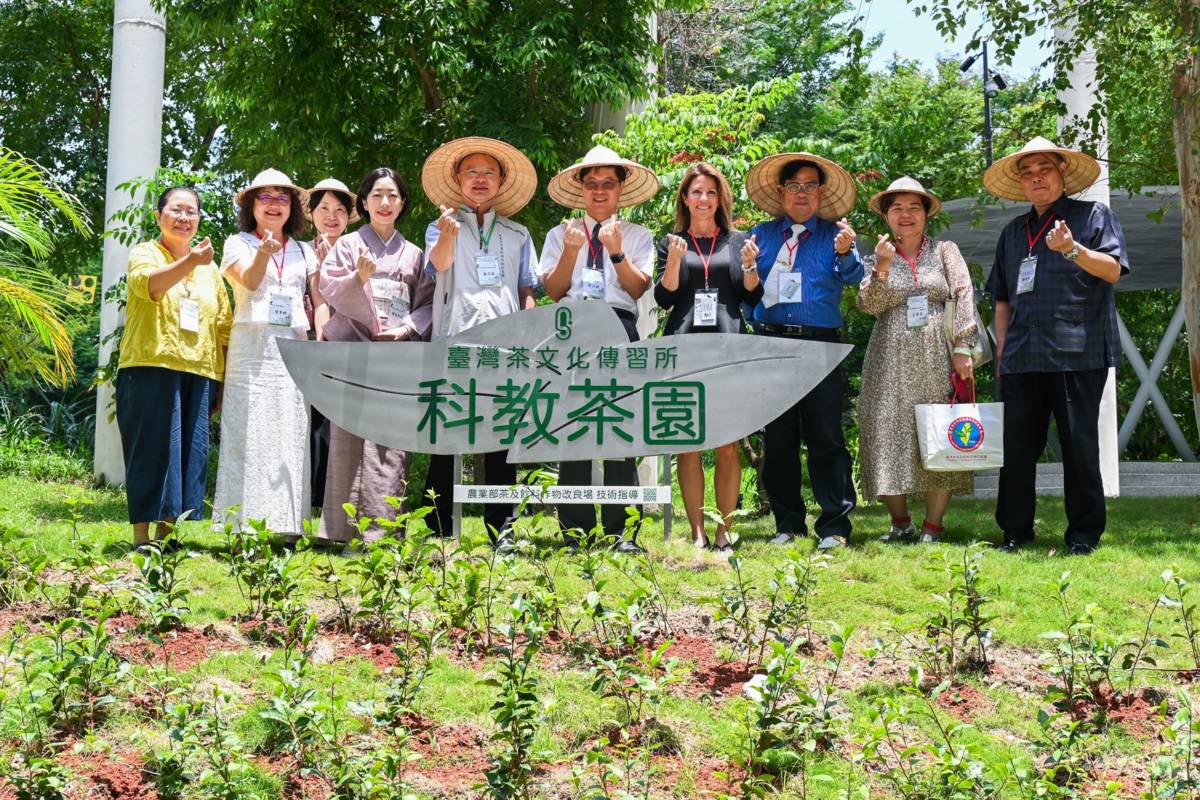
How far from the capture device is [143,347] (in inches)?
225

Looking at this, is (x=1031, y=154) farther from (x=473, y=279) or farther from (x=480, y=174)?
(x=473, y=279)

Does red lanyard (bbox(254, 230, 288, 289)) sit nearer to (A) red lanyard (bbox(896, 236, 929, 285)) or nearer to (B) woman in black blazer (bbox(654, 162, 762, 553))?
(B) woman in black blazer (bbox(654, 162, 762, 553))

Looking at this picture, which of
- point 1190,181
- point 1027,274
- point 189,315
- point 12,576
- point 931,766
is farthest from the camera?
point 1190,181

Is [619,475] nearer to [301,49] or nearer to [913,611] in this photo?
[913,611]

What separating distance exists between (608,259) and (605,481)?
1.13 metres

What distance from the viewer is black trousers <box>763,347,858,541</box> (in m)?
6.38

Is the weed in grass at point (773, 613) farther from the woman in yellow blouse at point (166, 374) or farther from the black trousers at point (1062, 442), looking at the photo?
the woman in yellow blouse at point (166, 374)

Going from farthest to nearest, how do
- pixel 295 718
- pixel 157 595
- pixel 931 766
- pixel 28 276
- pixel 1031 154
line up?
pixel 28 276 < pixel 1031 154 < pixel 157 595 < pixel 931 766 < pixel 295 718

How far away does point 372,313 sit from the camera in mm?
6168

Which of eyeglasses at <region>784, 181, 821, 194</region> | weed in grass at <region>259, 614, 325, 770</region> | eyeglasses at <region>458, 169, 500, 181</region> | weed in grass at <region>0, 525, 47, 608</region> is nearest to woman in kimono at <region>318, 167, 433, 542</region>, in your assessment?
eyeglasses at <region>458, 169, 500, 181</region>

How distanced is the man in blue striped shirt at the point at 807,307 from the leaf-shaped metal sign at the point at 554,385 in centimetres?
48

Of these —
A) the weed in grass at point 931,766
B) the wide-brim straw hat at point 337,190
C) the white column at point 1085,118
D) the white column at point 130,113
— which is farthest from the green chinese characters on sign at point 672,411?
the white column at point 130,113

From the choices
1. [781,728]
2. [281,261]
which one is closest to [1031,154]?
[281,261]

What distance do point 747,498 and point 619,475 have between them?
3.52 meters
